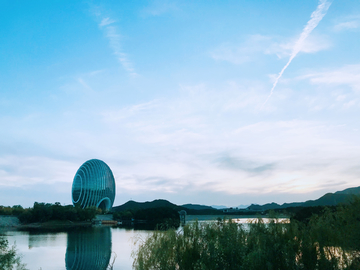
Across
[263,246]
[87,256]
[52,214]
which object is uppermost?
[52,214]

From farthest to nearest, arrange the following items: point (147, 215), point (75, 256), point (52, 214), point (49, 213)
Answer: point (147, 215), point (52, 214), point (49, 213), point (75, 256)

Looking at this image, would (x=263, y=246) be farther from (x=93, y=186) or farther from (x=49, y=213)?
(x=93, y=186)

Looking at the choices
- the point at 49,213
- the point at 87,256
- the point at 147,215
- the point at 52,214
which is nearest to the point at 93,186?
the point at 147,215

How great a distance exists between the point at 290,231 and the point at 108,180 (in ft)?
316

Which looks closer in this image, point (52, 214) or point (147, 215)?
point (52, 214)

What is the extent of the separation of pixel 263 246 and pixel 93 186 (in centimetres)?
9245

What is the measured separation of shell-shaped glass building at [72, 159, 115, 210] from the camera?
314ft

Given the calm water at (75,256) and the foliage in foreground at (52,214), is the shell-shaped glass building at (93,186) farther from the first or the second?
the calm water at (75,256)

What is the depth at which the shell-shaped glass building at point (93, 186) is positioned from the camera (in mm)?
95812

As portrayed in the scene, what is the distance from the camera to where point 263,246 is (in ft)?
34.2

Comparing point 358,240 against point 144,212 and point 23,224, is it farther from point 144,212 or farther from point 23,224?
point 144,212

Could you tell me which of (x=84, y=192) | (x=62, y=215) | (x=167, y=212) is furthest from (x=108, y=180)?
(x=62, y=215)

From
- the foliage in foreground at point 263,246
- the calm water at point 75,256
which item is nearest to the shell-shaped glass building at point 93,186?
the calm water at point 75,256

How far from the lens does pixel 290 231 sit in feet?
36.4
